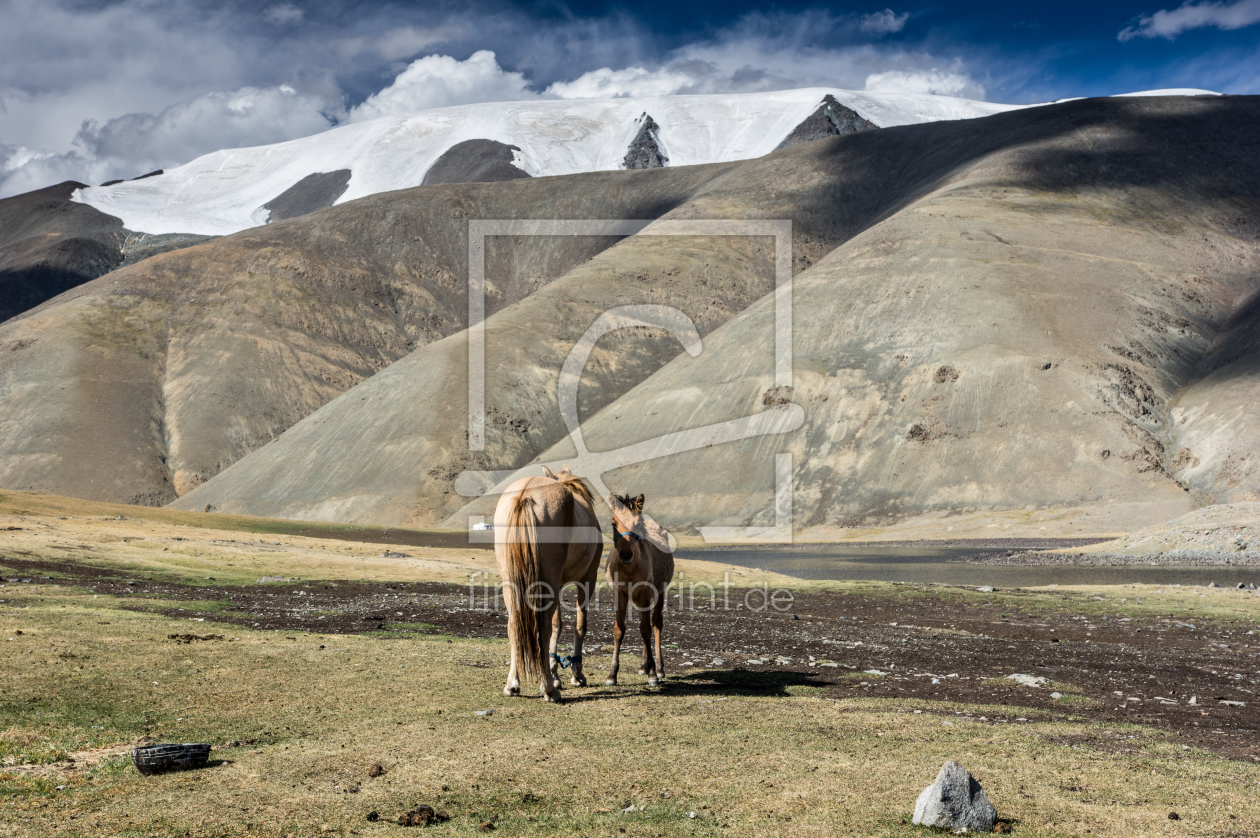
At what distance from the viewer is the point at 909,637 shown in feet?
69.2

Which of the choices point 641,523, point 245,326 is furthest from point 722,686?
point 245,326

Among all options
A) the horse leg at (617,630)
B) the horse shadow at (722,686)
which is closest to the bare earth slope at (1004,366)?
the horse shadow at (722,686)

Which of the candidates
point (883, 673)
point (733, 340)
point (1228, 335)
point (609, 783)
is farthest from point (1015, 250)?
point (609, 783)

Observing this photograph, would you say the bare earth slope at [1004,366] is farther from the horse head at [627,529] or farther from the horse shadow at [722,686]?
the horse head at [627,529]

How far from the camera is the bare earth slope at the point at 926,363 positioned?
3383 inches

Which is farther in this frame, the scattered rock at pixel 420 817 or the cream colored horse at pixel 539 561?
the cream colored horse at pixel 539 561

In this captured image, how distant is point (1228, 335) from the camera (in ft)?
320

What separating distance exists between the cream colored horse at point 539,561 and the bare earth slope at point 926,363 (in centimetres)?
7317

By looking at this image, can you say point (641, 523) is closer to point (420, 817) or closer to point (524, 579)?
point (524, 579)

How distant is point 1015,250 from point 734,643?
10137 cm

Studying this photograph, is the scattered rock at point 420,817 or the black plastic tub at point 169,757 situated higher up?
the black plastic tub at point 169,757

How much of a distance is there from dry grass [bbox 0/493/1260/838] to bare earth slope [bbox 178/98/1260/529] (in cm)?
7338

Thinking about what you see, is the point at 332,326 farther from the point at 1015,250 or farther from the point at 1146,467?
the point at 1146,467

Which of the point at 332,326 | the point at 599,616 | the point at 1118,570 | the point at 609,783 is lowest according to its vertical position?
the point at 1118,570
